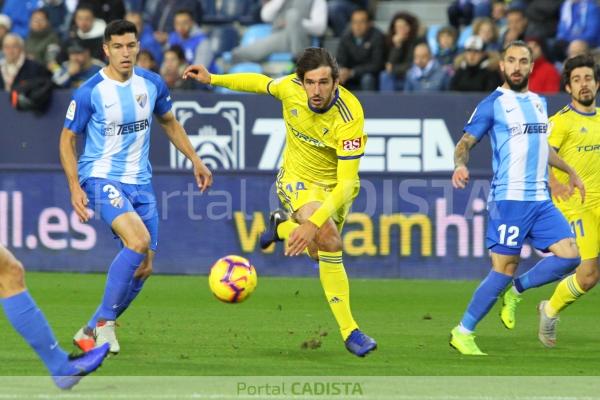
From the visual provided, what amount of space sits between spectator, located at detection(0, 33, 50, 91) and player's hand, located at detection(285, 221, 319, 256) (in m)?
8.58

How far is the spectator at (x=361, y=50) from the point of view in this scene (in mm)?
16172

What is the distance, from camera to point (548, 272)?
917cm

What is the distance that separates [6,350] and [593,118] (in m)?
4.55

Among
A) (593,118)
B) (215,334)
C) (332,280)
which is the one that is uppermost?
(593,118)

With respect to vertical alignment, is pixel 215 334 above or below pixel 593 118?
below

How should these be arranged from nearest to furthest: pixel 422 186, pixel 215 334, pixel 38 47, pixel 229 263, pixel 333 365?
pixel 333 365
pixel 229 263
pixel 215 334
pixel 422 186
pixel 38 47

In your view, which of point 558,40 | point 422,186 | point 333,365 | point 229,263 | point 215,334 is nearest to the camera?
point 333,365

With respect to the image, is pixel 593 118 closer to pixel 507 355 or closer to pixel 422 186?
pixel 507 355

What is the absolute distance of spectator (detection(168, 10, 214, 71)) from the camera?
1680cm

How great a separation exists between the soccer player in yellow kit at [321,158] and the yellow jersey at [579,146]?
1753mm

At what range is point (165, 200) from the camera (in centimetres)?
1391

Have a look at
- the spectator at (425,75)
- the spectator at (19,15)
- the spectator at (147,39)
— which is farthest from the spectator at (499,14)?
the spectator at (19,15)

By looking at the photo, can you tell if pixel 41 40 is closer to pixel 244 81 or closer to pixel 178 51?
pixel 178 51

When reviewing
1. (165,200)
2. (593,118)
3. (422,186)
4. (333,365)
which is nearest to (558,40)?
(422,186)
